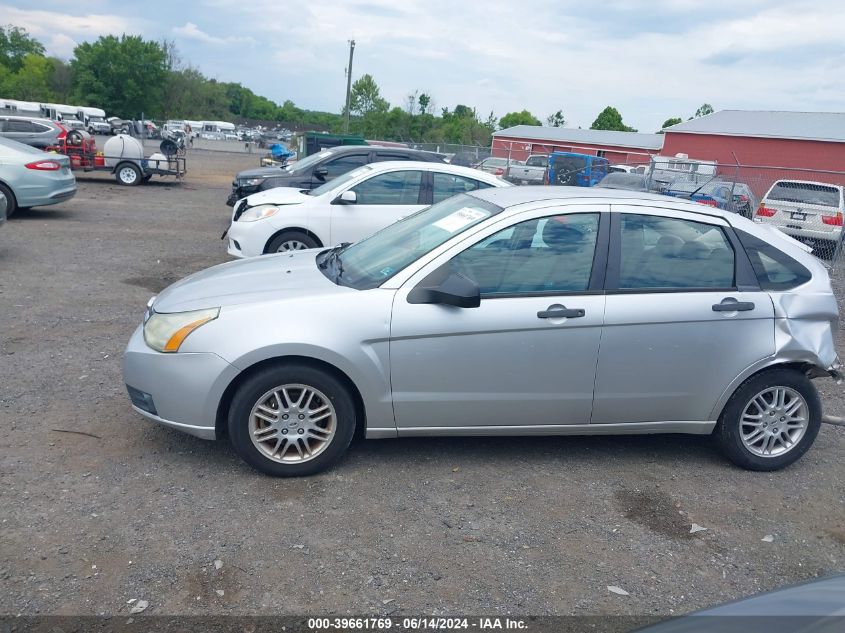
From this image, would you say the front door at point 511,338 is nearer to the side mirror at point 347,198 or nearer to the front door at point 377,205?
the front door at point 377,205

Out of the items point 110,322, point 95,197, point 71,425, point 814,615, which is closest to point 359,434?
point 71,425

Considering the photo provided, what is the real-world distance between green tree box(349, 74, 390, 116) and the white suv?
52106mm

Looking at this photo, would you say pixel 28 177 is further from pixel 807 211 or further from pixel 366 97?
pixel 366 97

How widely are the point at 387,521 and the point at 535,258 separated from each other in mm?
1755

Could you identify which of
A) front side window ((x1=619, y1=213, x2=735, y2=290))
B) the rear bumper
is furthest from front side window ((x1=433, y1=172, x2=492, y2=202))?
the rear bumper

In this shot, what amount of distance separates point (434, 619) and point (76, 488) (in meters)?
2.13

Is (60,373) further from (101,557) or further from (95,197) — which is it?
(95,197)

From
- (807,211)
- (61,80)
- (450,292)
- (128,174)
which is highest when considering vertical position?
(61,80)

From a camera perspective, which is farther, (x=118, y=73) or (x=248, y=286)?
(x=118, y=73)

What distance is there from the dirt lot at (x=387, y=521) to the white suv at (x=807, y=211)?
11.0m

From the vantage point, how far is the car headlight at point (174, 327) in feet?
13.4

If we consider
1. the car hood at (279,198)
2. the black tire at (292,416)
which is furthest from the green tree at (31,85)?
the black tire at (292,416)

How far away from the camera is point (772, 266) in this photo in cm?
463

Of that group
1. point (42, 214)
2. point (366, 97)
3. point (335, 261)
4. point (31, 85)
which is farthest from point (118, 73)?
point (335, 261)
